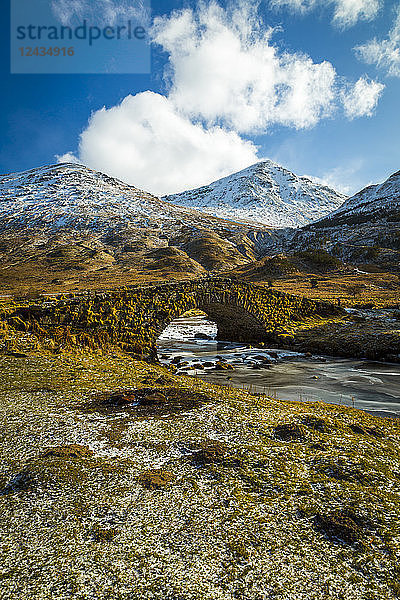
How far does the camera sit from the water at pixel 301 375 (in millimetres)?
17734

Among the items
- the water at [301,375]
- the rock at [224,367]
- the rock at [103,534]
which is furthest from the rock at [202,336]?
the rock at [103,534]

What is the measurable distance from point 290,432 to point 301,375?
42.7ft

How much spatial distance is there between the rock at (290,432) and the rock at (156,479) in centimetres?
381

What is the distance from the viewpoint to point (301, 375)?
2220 cm

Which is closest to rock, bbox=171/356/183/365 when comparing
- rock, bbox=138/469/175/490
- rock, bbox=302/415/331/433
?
rock, bbox=302/415/331/433

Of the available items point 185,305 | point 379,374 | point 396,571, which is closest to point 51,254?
point 185,305

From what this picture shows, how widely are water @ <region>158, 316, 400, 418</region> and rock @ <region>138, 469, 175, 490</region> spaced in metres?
10.6

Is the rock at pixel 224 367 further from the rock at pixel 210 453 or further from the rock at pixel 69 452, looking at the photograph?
the rock at pixel 69 452

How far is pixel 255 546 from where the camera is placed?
591 cm

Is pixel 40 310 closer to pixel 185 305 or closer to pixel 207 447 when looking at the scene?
pixel 185 305

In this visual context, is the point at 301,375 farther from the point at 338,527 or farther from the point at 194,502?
the point at 194,502

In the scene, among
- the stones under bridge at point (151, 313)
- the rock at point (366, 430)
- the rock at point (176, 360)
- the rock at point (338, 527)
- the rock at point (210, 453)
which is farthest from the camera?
the rock at point (176, 360)

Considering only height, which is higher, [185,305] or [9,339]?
[185,305]

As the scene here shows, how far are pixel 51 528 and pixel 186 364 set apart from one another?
18747 millimetres
